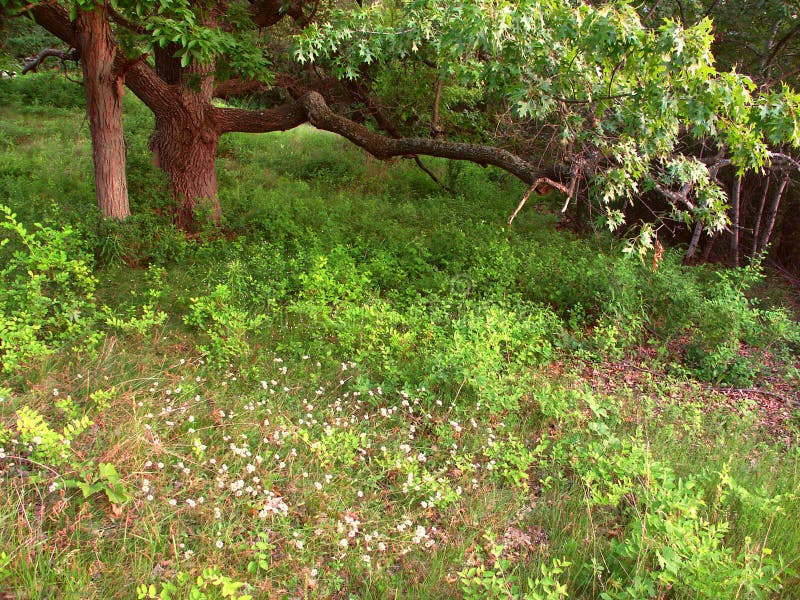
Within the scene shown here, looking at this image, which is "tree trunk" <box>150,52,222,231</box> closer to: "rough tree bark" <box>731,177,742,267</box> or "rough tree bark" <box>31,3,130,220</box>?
"rough tree bark" <box>31,3,130,220</box>

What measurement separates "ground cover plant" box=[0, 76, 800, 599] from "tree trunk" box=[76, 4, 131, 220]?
395mm

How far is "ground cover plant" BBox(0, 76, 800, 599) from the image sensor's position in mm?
2568

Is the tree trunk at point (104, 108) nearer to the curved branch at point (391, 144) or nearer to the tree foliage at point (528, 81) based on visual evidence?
the tree foliage at point (528, 81)

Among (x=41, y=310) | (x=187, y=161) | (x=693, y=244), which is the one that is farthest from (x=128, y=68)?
(x=693, y=244)

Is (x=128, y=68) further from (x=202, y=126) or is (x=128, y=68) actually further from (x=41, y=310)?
(x=41, y=310)

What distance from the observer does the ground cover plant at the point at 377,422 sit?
8.43 feet

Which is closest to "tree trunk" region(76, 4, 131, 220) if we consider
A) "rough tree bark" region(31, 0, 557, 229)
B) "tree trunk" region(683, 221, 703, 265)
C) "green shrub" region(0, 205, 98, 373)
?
"rough tree bark" region(31, 0, 557, 229)

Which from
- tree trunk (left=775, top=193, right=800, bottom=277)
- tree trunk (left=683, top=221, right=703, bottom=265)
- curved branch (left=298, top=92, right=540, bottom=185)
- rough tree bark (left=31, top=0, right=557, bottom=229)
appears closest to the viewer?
curved branch (left=298, top=92, right=540, bottom=185)

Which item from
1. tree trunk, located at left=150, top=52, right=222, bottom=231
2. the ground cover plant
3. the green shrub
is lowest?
the ground cover plant

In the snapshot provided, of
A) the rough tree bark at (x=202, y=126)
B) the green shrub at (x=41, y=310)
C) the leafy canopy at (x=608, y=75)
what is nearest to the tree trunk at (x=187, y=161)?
the rough tree bark at (x=202, y=126)

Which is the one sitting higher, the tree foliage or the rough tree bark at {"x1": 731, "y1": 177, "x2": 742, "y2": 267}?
the tree foliage

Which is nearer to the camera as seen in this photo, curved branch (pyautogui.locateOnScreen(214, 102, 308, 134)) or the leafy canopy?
the leafy canopy

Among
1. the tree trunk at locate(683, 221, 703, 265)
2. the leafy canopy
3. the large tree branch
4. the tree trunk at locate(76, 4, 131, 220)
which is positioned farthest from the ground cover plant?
the leafy canopy

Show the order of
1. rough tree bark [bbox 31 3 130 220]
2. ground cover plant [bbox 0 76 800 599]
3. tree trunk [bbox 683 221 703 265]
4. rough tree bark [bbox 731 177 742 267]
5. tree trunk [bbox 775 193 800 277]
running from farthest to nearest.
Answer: tree trunk [bbox 775 193 800 277] → rough tree bark [bbox 731 177 742 267] → tree trunk [bbox 683 221 703 265] → rough tree bark [bbox 31 3 130 220] → ground cover plant [bbox 0 76 800 599]
